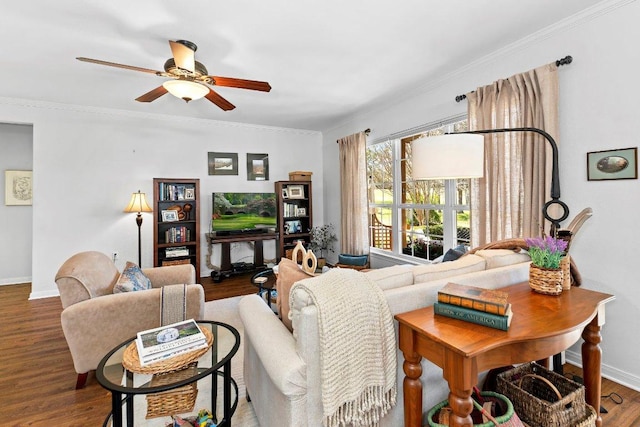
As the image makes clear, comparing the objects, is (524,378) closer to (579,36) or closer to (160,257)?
(579,36)

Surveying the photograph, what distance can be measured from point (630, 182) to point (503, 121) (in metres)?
0.98

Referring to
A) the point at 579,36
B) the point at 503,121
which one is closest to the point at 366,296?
the point at 503,121

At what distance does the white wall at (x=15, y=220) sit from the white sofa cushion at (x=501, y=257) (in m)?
6.30

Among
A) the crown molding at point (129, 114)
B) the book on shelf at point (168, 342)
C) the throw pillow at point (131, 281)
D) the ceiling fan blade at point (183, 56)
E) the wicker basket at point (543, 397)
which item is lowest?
the wicker basket at point (543, 397)

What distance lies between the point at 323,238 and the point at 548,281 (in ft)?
13.9

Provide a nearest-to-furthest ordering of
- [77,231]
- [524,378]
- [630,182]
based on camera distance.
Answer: [524,378] → [630,182] → [77,231]

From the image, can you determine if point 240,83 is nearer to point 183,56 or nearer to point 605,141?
point 183,56

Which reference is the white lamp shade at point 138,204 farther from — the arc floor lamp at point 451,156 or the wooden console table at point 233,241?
the arc floor lamp at point 451,156

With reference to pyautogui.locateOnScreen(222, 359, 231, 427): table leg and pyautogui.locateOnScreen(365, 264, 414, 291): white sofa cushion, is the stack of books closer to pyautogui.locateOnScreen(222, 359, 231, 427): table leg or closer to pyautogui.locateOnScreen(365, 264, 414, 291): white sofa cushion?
pyautogui.locateOnScreen(365, 264, 414, 291): white sofa cushion

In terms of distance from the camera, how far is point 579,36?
2.24 meters

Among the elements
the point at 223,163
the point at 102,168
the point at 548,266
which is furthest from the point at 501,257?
the point at 102,168

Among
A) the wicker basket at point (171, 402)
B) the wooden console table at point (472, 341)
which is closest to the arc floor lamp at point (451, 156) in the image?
the wooden console table at point (472, 341)

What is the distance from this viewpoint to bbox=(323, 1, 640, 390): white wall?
6.61 feet

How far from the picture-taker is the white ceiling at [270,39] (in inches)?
82.7
